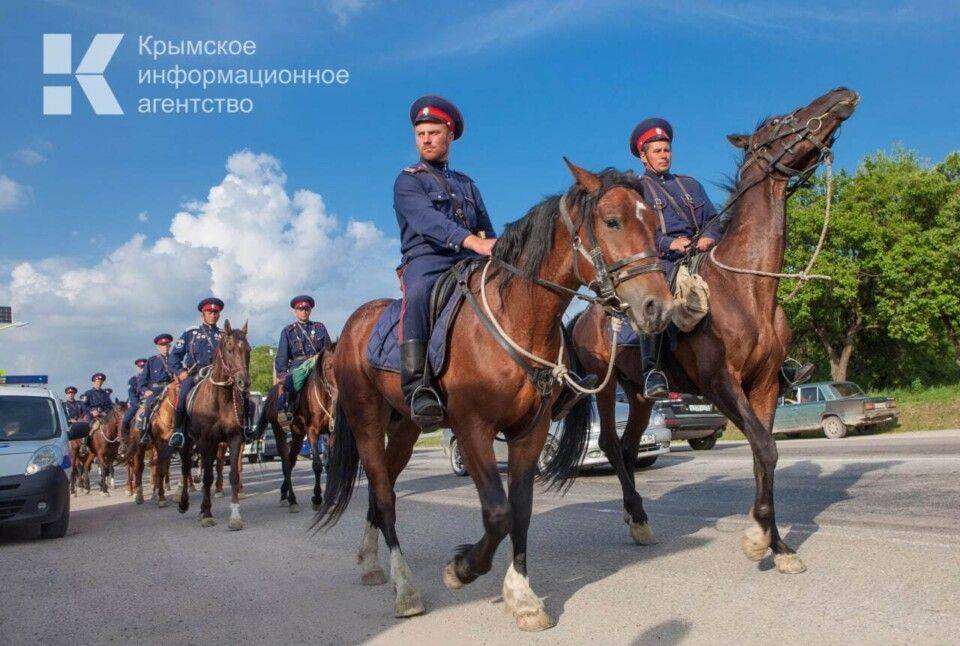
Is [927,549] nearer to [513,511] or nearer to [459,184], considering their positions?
[513,511]

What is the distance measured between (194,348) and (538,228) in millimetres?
10635

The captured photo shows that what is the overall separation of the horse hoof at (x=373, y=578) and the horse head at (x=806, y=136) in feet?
14.9

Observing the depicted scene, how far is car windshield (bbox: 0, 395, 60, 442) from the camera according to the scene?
1084cm

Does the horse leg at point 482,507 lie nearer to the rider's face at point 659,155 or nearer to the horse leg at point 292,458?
the rider's face at point 659,155

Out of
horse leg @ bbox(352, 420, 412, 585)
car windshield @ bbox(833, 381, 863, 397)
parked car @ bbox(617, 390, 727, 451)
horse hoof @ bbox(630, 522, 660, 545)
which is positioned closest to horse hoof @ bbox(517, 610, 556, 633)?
horse leg @ bbox(352, 420, 412, 585)

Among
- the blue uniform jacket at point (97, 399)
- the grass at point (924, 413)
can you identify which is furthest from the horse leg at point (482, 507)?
the grass at point (924, 413)

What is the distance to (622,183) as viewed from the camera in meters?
4.61

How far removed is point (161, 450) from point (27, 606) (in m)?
9.43

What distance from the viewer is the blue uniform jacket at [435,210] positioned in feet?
17.9

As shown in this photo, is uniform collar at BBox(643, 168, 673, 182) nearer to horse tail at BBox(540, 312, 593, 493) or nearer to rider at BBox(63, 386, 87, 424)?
horse tail at BBox(540, 312, 593, 493)

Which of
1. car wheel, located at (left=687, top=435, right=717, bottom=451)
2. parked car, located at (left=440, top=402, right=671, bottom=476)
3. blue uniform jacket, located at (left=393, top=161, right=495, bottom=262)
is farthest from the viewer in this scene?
car wheel, located at (left=687, top=435, right=717, bottom=451)

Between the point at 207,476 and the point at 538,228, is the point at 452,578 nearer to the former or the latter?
the point at 538,228

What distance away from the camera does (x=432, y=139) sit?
5.96m

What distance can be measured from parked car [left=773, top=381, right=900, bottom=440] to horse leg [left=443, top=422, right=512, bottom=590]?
21.0 m
